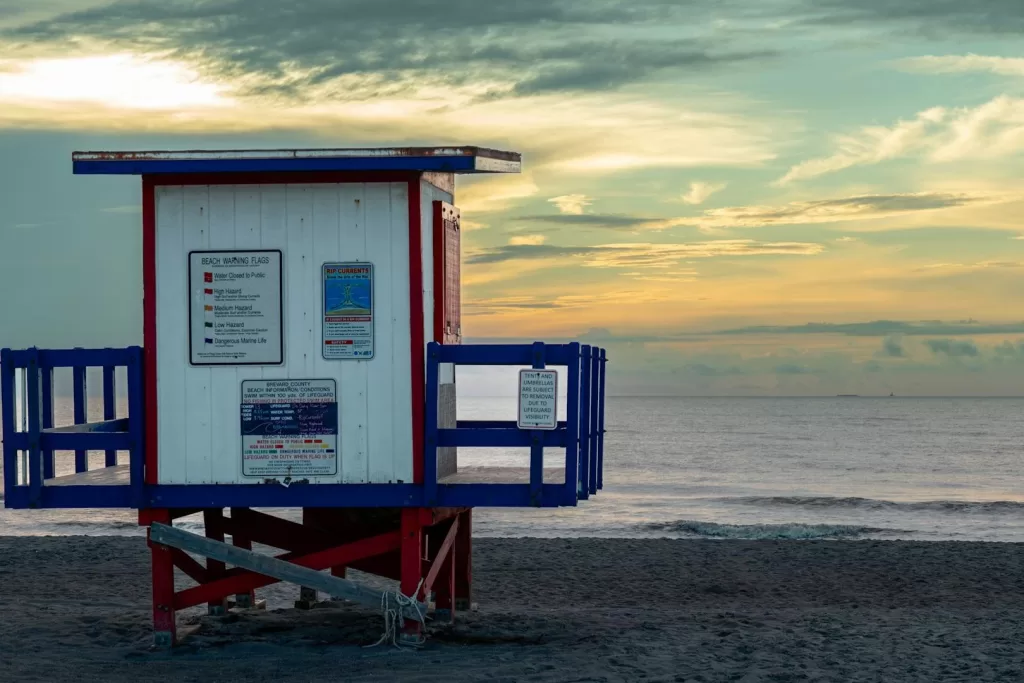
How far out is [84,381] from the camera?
10.6 metres

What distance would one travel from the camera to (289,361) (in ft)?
32.5

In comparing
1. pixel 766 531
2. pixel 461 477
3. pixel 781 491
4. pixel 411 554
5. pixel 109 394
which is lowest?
pixel 781 491

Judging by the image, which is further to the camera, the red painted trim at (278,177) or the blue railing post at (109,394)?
the blue railing post at (109,394)

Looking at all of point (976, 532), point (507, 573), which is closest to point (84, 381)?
point (507, 573)

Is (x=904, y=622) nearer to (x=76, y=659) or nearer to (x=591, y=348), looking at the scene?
(x=591, y=348)

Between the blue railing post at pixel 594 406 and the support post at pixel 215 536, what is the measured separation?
3.79 metres

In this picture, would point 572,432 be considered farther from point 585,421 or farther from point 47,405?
point 47,405

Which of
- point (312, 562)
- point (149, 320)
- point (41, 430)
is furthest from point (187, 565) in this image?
point (149, 320)

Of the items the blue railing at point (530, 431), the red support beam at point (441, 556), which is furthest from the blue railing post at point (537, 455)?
the red support beam at point (441, 556)

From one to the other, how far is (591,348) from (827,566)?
28.8 ft

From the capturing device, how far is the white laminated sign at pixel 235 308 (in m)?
9.91

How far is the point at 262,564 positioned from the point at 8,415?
2.56m

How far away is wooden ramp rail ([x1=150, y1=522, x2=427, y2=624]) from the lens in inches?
399

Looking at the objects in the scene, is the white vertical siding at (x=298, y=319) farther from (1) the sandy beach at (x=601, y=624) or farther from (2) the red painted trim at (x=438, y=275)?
(1) the sandy beach at (x=601, y=624)
